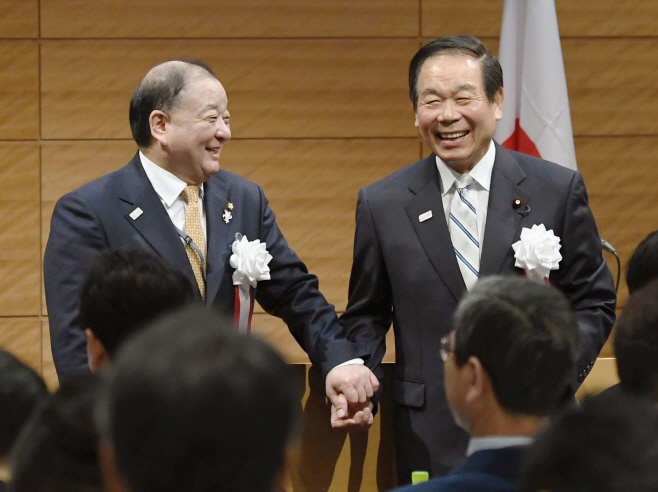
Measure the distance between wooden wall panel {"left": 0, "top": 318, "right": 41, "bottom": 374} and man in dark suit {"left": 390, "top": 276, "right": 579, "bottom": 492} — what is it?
3.64 meters

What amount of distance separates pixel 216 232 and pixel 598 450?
2.09 meters

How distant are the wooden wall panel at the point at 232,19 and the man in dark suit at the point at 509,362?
Result: 135 inches

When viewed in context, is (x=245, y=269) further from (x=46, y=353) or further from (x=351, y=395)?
(x=46, y=353)

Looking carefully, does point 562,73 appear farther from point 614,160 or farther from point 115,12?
point 115,12

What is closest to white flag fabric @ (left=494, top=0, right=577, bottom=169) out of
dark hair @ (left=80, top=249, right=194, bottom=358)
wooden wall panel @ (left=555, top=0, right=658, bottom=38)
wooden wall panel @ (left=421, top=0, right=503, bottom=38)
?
wooden wall panel @ (left=421, top=0, right=503, bottom=38)

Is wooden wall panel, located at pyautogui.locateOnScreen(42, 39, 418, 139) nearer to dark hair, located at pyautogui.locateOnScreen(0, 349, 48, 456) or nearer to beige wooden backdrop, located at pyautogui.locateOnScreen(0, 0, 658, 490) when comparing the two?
beige wooden backdrop, located at pyautogui.locateOnScreen(0, 0, 658, 490)

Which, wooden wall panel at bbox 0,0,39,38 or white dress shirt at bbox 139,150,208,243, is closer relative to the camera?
white dress shirt at bbox 139,150,208,243

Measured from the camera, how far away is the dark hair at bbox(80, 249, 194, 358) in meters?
1.70

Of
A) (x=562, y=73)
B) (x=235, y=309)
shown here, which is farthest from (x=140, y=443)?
(x=562, y=73)

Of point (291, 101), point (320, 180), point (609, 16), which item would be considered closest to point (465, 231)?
point (320, 180)

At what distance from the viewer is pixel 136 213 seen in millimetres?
2863

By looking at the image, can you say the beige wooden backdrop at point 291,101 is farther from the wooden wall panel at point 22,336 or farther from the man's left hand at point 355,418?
the man's left hand at point 355,418

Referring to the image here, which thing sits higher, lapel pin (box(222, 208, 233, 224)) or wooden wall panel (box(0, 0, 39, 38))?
wooden wall panel (box(0, 0, 39, 38))

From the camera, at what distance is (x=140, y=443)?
2.94ft
